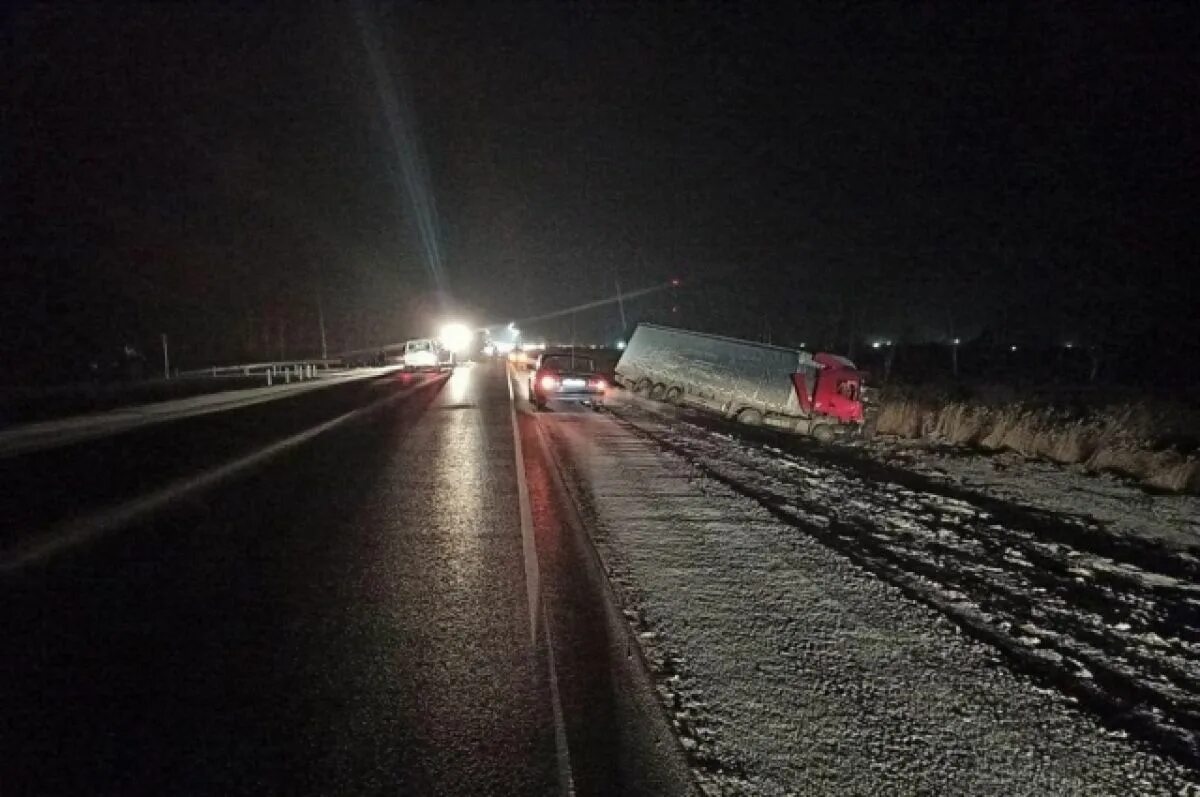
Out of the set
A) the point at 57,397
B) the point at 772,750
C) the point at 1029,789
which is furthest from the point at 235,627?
the point at 57,397

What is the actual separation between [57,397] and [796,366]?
24.5 metres

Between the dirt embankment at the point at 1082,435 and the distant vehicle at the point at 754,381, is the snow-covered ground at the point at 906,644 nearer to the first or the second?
the dirt embankment at the point at 1082,435

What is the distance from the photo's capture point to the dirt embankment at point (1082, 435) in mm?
16281

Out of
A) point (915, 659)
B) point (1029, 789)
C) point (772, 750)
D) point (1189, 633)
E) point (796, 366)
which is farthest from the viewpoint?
point (796, 366)

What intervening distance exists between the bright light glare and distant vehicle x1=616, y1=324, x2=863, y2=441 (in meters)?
38.5

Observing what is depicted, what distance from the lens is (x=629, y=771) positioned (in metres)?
4.44

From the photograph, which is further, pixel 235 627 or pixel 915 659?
pixel 235 627

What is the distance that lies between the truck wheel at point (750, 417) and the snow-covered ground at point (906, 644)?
14.2 metres

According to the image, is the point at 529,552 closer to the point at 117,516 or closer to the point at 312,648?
the point at 312,648

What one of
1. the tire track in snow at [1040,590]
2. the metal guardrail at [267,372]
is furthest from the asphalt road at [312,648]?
the metal guardrail at [267,372]

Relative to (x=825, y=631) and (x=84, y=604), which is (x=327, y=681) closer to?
(x=84, y=604)

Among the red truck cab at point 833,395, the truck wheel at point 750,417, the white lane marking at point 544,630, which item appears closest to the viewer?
the white lane marking at point 544,630

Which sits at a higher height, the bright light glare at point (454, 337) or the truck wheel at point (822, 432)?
the bright light glare at point (454, 337)

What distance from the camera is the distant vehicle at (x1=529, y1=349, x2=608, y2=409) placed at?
93.0 feet
